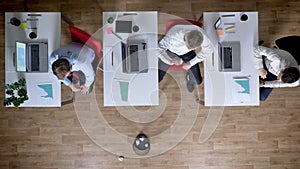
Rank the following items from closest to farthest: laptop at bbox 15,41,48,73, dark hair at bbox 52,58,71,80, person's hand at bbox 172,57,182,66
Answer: dark hair at bbox 52,58,71,80
laptop at bbox 15,41,48,73
person's hand at bbox 172,57,182,66

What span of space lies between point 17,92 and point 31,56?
410mm

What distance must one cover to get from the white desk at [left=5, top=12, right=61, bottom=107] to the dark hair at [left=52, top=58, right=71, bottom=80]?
382 mm


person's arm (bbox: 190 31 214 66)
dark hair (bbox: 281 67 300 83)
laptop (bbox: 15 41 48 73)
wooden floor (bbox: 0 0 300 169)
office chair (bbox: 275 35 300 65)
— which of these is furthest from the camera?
wooden floor (bbox: 0 0 300 169)

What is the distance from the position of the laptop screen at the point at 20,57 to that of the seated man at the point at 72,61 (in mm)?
337

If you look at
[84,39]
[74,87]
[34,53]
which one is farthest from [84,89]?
[34,53]

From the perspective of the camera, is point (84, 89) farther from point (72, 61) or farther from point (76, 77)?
point (72, 61)

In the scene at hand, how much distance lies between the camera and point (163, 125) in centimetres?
443

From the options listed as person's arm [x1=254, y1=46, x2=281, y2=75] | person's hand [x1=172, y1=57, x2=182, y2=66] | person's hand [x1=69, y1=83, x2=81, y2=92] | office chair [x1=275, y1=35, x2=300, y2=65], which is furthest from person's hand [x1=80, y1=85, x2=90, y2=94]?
office chair [x1=275, y1=35, x2=300, y2=65]

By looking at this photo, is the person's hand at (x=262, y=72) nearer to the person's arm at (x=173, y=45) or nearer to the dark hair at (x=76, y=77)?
the person's arm at (x=173, y=45)

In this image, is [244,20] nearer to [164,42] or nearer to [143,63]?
[164,42]

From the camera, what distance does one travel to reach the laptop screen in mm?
3652

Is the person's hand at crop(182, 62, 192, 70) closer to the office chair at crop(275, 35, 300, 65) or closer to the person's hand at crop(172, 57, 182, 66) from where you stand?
the person's hand at crop(172, 57, 182, 66)

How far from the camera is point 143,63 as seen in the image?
12.2 feet

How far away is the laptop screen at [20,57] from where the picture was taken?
3.65 m
